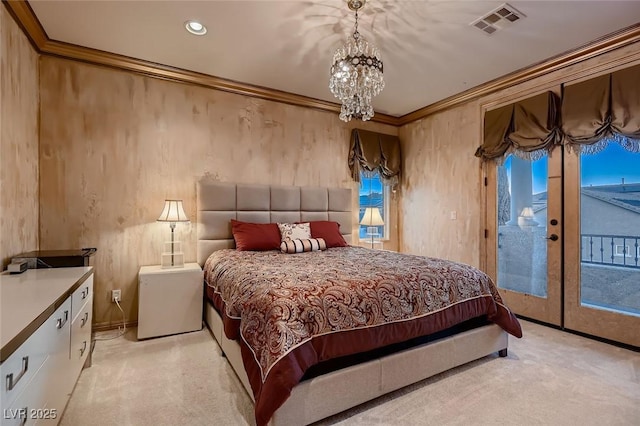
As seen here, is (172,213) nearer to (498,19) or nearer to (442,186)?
(498,19)

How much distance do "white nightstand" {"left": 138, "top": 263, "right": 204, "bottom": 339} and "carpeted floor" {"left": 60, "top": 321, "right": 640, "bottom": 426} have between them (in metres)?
0.27

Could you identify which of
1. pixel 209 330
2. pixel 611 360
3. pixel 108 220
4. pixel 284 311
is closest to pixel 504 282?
pixel 611 360

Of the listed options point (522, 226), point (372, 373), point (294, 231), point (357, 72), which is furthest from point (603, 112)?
point (294, 231)

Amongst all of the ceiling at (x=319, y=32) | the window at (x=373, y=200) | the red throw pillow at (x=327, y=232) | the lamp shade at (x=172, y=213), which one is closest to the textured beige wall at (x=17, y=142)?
the ceiling at (x=319, y=32)

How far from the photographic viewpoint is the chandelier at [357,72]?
2488mm

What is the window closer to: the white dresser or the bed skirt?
the bed skirt

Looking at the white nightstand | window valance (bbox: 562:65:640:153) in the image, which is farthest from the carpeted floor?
window valance (bbox: 562:65:640:153)

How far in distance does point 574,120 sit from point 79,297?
440cm

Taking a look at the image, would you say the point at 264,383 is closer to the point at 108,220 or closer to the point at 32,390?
the point at 32,390

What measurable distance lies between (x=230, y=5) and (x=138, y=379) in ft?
9.44

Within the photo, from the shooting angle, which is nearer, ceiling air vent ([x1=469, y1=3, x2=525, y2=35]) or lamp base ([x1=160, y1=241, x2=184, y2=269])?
ceiling air vent ([x1=469, y1=3, x2=525, y2=35])

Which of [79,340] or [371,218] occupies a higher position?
[371,218]

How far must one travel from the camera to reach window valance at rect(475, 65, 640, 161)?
266 centimetres

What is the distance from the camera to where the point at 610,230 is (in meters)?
2.88
